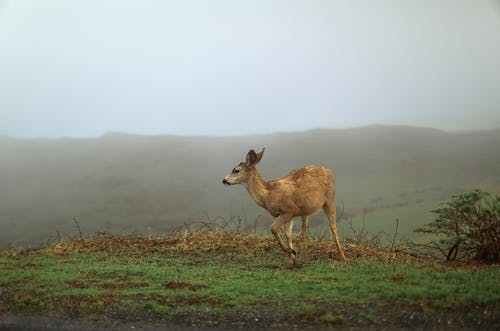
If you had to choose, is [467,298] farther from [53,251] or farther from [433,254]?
[53,251]

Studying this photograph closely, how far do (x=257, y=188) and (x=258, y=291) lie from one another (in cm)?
374

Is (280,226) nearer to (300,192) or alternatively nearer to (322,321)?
(300,192)

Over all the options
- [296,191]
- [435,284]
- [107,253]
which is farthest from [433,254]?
[107,253]

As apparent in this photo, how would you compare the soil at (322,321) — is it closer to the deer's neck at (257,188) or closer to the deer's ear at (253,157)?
the deer's neck at (257,188)

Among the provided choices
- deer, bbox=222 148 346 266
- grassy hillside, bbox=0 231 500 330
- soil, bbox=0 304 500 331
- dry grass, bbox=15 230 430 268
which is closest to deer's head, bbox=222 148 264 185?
deer, bbox=222 148 346 266

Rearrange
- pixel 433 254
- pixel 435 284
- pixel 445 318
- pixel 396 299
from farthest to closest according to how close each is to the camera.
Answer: pixel 433 254 < pixel 435 284 < pixel 396 299 < pixel 445 318

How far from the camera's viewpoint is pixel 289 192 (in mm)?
14484

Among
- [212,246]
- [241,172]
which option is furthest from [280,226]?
[212,246]

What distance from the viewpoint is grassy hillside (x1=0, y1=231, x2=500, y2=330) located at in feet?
32.9

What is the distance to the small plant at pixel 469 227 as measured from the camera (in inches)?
586

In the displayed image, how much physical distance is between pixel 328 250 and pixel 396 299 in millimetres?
6492

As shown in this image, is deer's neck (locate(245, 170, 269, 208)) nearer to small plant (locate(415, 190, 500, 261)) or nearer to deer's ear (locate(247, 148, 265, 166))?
deer's ear (locate(247, 148, 265, 166))

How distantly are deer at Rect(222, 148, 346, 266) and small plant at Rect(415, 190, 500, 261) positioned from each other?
8.44 feet

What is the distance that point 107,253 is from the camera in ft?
58.0
